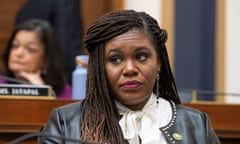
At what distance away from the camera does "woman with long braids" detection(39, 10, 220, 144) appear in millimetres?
1873

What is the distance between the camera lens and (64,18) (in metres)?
3.88

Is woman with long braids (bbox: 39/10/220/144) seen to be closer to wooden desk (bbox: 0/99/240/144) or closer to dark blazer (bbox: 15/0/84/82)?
wooden desk (bbox: 0/99/240/144)

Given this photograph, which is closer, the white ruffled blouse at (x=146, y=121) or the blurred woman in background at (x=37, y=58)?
the white ruffled blouse at (x=146, y=121)

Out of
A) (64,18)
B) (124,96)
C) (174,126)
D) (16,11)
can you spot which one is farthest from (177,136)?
(16,11)

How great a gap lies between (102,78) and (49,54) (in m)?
1.32

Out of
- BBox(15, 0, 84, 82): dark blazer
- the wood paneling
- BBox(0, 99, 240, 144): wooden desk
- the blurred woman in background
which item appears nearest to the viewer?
BBox(0, 99, 240, 144): wooden desk

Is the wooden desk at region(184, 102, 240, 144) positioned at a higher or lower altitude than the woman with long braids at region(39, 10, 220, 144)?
lower

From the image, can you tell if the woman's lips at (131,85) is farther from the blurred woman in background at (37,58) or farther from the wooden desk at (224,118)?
the blurred woman in background at (37,58)

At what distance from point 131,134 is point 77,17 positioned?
214 cm

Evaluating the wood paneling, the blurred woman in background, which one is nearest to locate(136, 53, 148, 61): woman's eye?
the blurred woman in background

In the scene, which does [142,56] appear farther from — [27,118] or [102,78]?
[27,118]

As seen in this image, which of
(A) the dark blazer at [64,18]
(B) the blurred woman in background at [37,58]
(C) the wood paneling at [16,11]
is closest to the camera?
(B) the blurred woman in background at [37,58]

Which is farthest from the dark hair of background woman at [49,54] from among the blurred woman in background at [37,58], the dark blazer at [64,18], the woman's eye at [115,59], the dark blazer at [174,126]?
the woman's eye at [115,59]

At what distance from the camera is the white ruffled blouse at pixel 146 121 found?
1.92 meters
